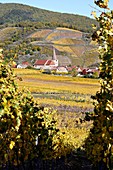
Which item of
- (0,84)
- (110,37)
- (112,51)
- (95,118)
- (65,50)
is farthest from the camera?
(65,50)

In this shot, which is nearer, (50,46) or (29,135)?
(29,135)

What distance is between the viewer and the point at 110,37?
18.6ft

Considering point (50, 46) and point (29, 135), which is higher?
point (50, 46)

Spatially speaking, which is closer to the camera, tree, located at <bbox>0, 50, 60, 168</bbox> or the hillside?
tree, located at <bbox>0, 50, 60, 168</bbox>

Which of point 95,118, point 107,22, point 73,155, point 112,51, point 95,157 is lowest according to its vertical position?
point 73,155

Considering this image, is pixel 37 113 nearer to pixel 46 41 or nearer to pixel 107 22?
pixel 107 22

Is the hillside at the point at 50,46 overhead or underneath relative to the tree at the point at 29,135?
overhead

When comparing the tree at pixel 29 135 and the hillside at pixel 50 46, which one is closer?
the tree at pixel 29 135

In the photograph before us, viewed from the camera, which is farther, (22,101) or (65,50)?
(65,50)

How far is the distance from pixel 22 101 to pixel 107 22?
600 cm

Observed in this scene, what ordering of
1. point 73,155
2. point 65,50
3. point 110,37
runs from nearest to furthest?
point 110,37
point 73,155
point 65,50

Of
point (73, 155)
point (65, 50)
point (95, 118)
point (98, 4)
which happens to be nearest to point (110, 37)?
point (98, 4)

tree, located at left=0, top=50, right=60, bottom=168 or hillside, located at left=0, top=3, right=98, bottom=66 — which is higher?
hillside, located at left=0, top=3, right=98, bottom=66

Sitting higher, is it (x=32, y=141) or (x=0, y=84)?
(x=0, y=84)
